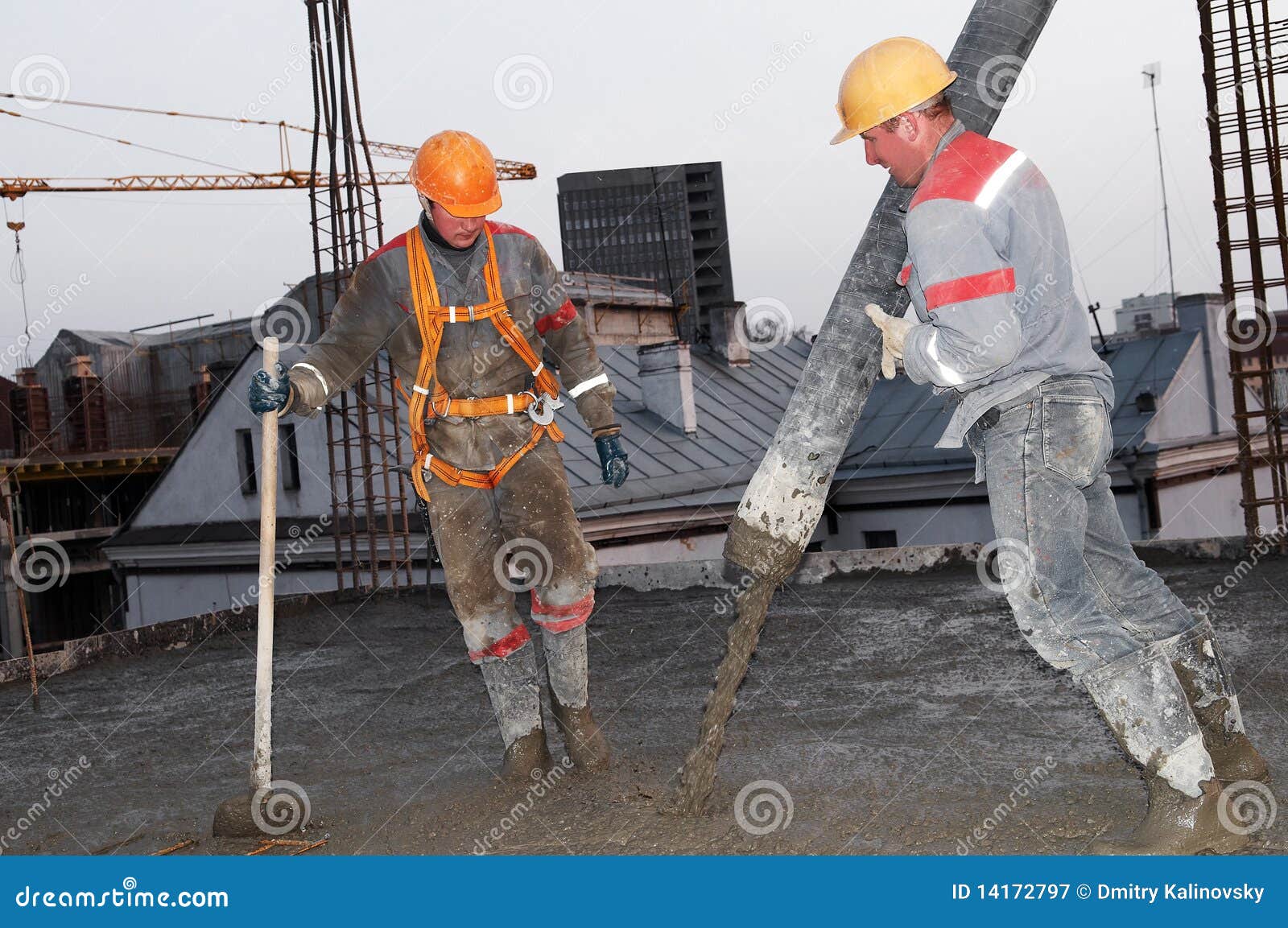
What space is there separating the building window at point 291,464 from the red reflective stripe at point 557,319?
1686 centimetres

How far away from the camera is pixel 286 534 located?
20.4m

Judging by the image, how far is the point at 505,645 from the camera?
14.1ft

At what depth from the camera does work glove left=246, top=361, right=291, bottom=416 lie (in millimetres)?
3967

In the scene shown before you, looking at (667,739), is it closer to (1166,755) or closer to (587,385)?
(587,385)

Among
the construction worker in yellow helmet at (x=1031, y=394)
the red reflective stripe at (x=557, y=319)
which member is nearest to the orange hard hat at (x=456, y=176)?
the red reflective stripe at (x=557, y=319)

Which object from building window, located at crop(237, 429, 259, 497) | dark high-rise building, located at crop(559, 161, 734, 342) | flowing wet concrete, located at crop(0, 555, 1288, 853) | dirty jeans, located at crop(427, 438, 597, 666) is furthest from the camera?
dark high-rise building, located at crop(559, 161, 734, 342)

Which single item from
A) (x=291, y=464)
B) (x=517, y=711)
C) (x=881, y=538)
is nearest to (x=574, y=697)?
(x=517, y=711)

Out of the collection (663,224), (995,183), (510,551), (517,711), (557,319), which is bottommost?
(517,711)

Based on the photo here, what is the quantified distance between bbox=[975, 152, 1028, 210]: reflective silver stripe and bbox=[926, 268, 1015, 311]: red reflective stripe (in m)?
0.18

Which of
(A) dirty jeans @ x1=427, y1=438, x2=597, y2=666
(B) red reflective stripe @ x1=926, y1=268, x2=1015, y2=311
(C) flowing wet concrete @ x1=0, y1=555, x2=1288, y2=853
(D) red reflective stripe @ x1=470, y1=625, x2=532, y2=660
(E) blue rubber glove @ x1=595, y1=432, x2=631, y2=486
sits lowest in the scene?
(C) flowing wet concrete @ x1=0, y1=555, x2=1288, y2=853

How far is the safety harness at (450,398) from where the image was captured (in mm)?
4160

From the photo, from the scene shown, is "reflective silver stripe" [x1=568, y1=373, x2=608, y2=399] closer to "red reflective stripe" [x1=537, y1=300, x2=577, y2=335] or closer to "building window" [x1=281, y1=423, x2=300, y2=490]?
"red reflective stripe" [x1=537, y1=300, x2=577, y2=335]

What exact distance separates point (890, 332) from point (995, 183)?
0.46 m

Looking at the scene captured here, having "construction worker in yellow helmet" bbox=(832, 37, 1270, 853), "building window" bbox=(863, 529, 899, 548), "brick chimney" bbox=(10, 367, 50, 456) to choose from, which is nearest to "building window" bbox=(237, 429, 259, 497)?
"building window" bbox=(863, 529, 899, 548)
